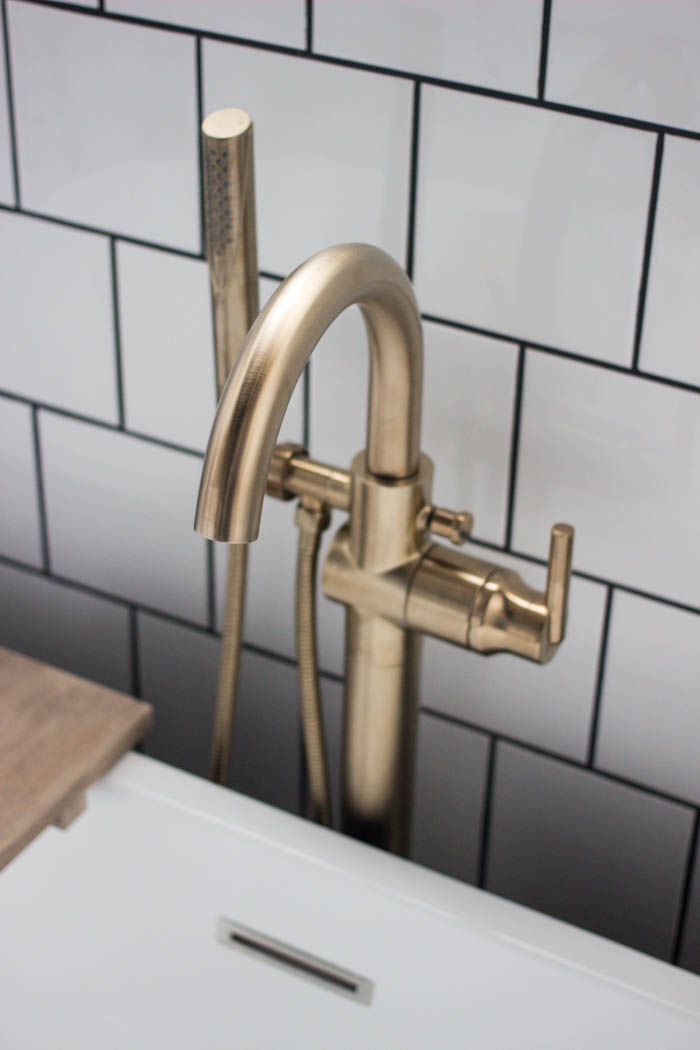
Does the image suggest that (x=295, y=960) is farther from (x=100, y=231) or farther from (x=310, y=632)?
(x=100, y=231)

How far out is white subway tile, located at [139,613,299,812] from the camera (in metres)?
0.87

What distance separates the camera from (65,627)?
0.94 meters

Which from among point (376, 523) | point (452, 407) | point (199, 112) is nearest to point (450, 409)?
point (452, 407)

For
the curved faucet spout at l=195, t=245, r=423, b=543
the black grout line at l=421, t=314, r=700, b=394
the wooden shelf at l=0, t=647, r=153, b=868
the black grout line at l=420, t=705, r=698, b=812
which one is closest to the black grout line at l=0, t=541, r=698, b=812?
the black grout line at l=420, t=705, r=698, b=812

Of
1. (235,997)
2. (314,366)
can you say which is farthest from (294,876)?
(314,366)

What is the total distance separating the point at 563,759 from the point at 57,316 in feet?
1.36

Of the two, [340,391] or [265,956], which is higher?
[340,391]

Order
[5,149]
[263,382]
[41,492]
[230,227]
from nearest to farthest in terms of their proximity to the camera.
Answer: [263,382] → [230,227] → [5,149] → [41,492]

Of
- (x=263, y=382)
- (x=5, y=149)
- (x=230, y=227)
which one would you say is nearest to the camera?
(x=263, y=382)

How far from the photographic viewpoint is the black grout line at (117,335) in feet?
2.53

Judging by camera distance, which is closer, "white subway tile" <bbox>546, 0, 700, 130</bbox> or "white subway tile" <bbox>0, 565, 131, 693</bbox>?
"white subway tile" <bbox>546, 0, 700, 130</bbox>

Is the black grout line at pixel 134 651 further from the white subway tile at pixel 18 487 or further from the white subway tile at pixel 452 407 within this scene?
the white subway tile at pixel 452 407

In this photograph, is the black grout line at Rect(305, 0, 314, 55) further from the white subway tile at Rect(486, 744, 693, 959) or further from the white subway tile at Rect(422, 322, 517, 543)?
the white subway tile at Rect(486, 744, 693, 959)

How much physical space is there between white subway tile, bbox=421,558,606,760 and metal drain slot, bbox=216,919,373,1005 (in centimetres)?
17
